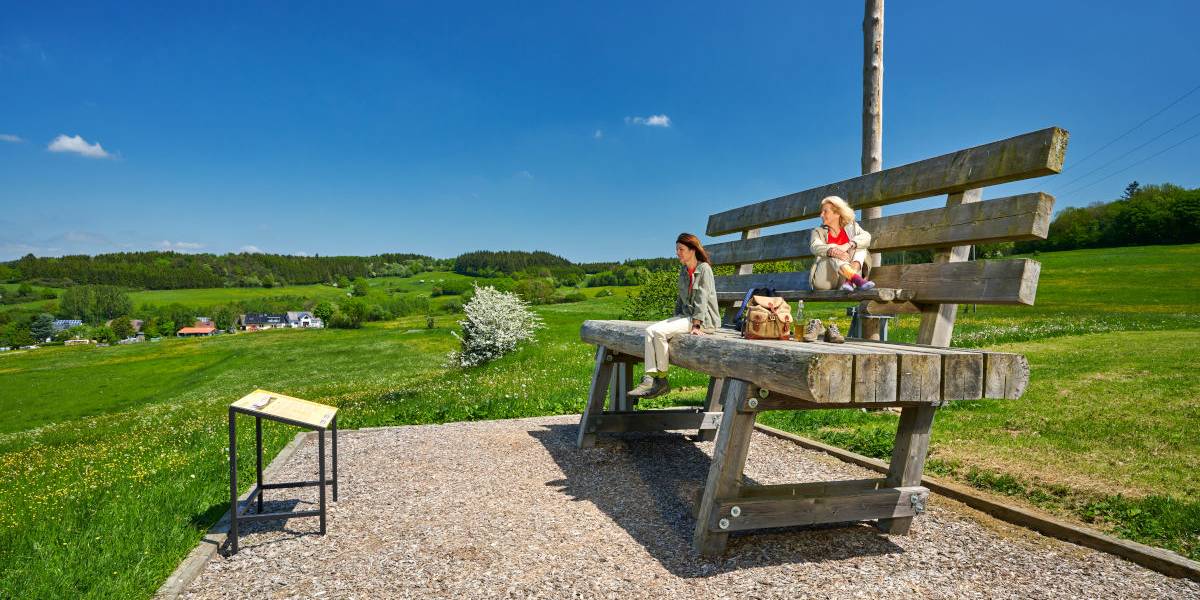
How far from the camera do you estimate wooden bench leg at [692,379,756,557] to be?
12.3ft

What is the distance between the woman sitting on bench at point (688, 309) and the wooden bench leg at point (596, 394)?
0.70 meters

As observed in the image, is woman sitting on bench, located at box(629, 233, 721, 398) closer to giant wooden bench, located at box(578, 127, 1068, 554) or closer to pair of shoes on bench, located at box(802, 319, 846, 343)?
giant wooden bench, located at box(578, 127, 1068, 554)

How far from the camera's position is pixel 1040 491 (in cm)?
494

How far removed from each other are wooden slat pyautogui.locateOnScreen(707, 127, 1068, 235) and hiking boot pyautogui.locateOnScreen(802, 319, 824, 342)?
66.7 inches

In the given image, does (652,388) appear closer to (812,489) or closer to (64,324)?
(812,489)

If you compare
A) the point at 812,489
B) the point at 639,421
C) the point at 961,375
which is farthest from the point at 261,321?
the point at 961,375

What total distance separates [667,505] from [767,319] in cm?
180

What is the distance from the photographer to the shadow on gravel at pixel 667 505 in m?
3.95

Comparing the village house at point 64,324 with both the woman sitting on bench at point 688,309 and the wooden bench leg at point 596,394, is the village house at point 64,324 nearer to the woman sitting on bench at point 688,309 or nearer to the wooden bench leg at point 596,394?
the wooden bench leg at point 596,394

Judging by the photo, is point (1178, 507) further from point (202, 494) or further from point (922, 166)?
point (202, 494)

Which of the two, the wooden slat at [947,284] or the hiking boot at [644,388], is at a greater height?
the wooden slat at [947,284]

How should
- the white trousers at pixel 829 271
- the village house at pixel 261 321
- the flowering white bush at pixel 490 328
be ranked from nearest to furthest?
the white trousers at pixel 829 271, the flowering white bush at pixel 490 328, the village house at pixel 261 321

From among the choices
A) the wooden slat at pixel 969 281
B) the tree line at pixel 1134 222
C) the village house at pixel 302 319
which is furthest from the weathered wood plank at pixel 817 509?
the village house at pixel 302 319

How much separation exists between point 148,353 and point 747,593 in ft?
267
